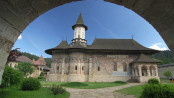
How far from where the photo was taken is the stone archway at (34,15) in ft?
4.84

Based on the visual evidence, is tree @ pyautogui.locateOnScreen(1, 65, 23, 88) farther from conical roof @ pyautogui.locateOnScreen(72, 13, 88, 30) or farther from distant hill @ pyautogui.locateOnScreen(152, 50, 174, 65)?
distant hill @ pyautogui.locateOnScreen(152, 50, 174, 65)

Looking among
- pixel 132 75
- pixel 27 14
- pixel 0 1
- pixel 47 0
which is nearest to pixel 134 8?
pixel 47 0

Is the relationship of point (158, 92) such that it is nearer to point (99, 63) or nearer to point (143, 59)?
point (99, 63)

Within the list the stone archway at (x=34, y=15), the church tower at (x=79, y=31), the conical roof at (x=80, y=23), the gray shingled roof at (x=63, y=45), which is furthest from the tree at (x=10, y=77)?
the conical roof at (x=80, y=23)

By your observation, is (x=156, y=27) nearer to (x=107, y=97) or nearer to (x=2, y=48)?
(x=2, y=48)

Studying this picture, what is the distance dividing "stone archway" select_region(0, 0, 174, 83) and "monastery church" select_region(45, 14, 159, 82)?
16.9 meters

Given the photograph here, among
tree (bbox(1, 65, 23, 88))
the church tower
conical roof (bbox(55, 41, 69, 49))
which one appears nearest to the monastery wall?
conical roof (bbox(55, 41, 69, 49))

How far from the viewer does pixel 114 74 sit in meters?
18.8

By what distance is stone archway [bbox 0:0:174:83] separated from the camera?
1.48 meters

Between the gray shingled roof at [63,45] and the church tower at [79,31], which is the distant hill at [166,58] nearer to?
the church tower at [79,31]

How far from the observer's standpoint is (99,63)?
19281mm

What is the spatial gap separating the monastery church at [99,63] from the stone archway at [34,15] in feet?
55.4

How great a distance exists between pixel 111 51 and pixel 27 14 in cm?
1869

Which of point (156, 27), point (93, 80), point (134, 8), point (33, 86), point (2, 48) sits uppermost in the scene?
point (134, 8)
